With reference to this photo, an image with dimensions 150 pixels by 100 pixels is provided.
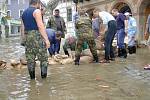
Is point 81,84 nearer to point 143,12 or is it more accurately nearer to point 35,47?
point 35,47

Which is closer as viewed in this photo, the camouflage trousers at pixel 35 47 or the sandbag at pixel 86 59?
the camouflage trousers at pixel 35 47

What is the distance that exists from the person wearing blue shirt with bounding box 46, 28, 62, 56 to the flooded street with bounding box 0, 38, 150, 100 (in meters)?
2.55

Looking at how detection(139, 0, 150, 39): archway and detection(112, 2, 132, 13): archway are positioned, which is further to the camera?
detection(112, 2, 132, 13): archway

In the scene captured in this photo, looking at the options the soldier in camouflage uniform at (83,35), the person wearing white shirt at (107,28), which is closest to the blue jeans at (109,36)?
the person wearing white shirt at (107,28)

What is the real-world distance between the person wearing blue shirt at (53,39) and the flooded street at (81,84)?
255cm

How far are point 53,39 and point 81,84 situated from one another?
581 centimetres

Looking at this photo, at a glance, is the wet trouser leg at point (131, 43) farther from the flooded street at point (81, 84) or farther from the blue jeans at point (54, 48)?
the flooded street at point (81, 84)

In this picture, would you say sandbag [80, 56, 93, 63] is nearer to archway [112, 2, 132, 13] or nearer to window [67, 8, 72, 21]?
archway [112, 2, 132, 13]

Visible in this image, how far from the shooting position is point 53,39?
13648 mm

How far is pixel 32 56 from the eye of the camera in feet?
28.3

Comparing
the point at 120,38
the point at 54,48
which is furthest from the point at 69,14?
the point at 120,38

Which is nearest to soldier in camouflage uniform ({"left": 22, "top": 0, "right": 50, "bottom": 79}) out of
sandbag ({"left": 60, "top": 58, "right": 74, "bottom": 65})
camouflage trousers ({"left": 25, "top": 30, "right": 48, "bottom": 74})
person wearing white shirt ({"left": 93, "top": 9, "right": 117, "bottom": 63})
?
camouflage trousers ({"left": 25, "top": 30, "right": 48, "bottom": 74})

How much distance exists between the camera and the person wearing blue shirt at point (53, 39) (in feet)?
44.2

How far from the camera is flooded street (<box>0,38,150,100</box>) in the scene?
269 inches
